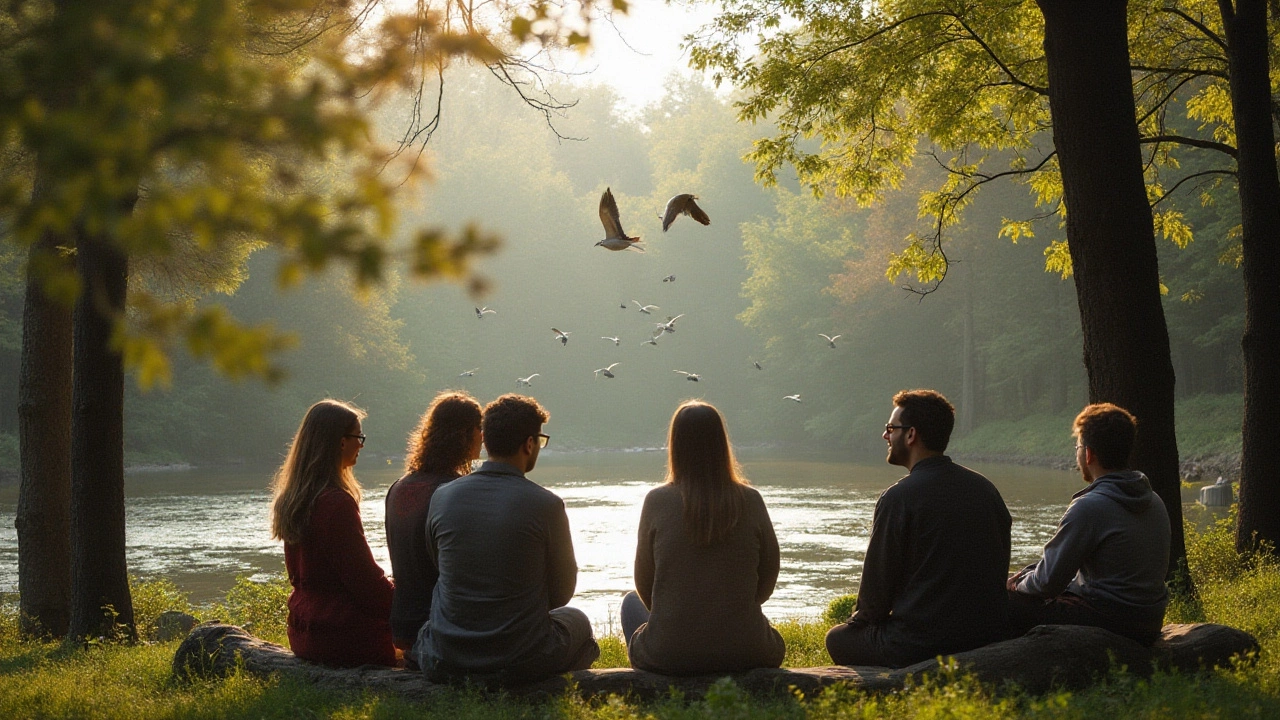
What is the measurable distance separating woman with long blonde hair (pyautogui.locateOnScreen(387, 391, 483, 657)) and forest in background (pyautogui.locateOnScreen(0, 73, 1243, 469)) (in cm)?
1342

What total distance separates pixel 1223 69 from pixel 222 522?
53.7 feet

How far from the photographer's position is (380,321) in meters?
44.8

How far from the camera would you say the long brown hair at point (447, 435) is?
5293 mm

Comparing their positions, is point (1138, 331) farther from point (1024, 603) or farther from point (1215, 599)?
point (1024, 603)

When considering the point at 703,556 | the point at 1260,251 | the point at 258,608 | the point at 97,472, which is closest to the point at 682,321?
the point at 1260,251

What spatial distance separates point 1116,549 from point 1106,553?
48 millimetres

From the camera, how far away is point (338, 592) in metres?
5.21

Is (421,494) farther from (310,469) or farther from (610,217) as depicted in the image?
(610,217)

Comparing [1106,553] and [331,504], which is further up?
[331,504]

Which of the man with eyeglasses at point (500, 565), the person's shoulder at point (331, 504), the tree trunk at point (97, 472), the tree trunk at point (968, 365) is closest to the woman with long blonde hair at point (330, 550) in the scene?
the person's shoulder at point (331, 504)

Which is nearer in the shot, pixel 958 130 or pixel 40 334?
pixel 40 334

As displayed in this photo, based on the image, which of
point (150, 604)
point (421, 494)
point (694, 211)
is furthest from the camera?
point (150, 604)

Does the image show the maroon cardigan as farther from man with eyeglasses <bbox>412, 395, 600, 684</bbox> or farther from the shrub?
the shrub

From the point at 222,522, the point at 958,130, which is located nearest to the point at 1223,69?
the point at 958,130
